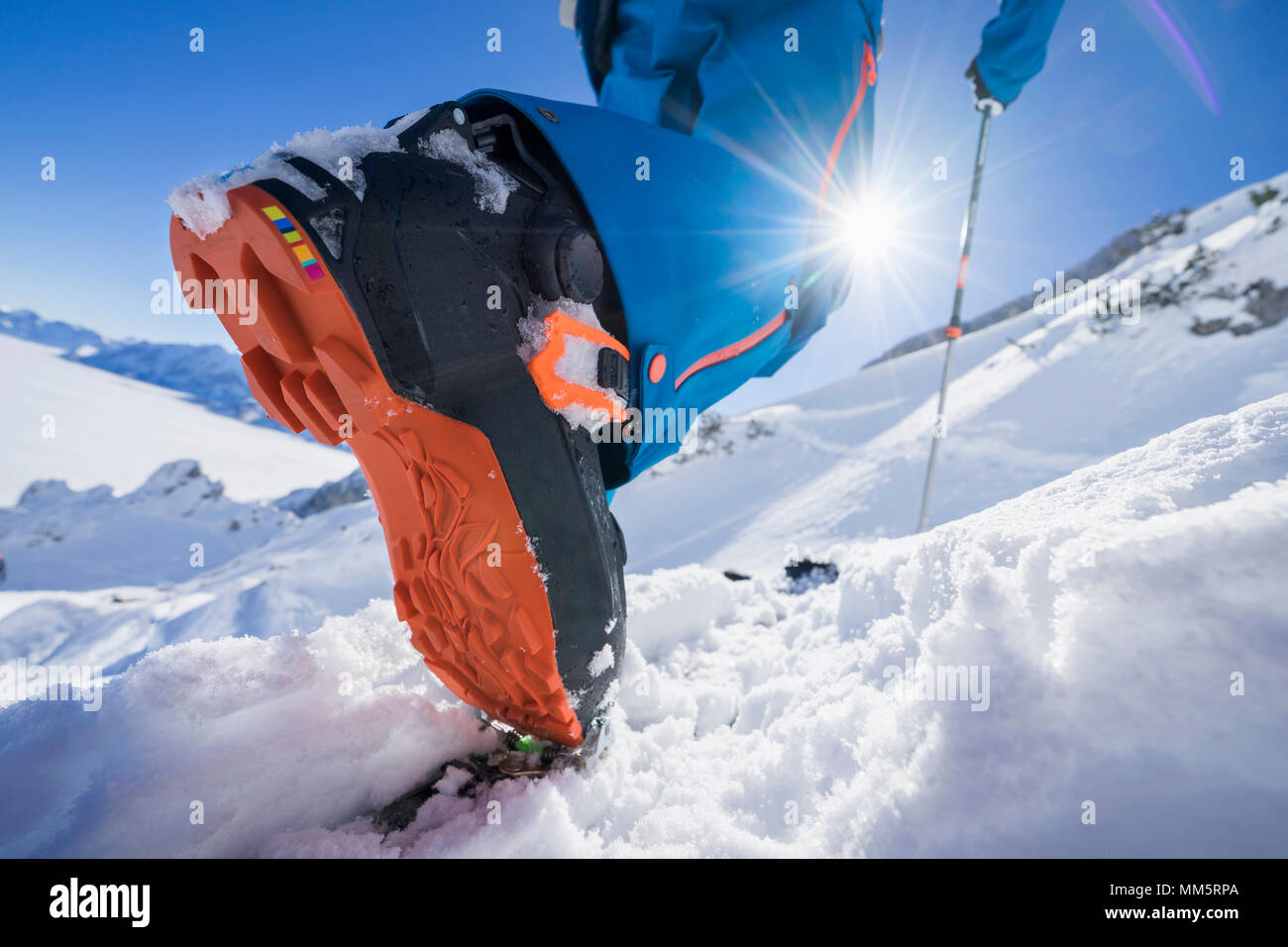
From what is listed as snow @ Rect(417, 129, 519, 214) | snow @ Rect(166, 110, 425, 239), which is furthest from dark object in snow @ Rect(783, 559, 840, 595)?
snow @ Rect(166, 110, 425, 239)

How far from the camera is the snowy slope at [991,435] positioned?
2.47m

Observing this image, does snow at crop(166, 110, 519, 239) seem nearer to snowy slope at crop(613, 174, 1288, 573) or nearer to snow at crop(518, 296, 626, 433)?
snow at crop(518, 296, 626, 433)

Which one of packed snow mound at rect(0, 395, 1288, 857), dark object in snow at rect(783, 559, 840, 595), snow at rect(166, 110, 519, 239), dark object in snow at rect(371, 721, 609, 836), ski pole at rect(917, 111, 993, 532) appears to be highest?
ski pole at rect(917, 111, 993, 532)

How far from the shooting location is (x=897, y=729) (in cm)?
59

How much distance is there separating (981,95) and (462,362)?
9.04ft

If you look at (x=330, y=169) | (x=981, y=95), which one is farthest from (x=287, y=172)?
(x=981, y=95)

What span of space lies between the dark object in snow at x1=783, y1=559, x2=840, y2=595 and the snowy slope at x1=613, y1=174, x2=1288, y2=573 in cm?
27

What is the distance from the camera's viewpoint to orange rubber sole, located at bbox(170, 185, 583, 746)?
555mm

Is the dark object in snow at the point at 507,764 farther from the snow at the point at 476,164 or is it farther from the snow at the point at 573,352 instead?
the snow at the point at 476,164

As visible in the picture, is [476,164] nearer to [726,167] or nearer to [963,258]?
[726,167]

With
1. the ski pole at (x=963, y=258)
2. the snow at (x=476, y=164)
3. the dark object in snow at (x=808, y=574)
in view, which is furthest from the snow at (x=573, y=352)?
the ski pole at (x=963, y=258)

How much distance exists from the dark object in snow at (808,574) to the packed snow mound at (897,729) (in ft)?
2.05

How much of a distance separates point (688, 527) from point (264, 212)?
325 centimetres
